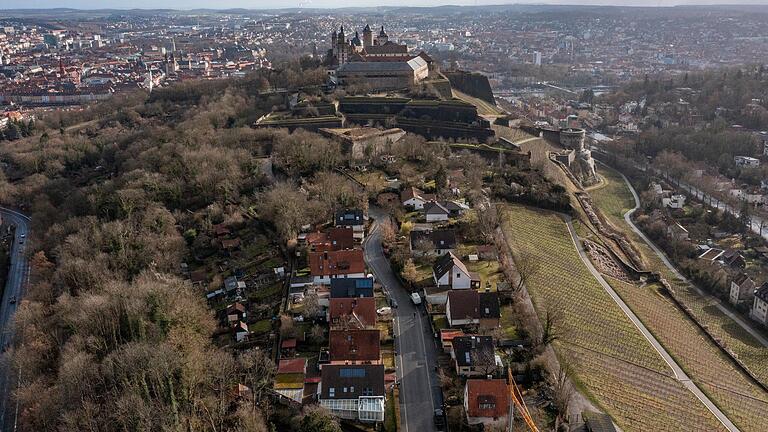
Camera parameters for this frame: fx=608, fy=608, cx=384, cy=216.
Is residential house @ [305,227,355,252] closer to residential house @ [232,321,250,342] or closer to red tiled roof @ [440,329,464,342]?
residential house @ [232,321,250,342]

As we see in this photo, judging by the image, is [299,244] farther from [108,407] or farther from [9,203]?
[9,203]

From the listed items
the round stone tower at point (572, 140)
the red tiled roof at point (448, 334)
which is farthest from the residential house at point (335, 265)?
the round stone tower at point (572, 140)

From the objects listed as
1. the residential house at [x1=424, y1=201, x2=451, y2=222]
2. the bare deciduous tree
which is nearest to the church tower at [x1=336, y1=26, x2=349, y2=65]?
the residential house at [x1=424, y1=201, x2=451, y2=222]

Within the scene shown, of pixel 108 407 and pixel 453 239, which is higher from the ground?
pixel 453 239

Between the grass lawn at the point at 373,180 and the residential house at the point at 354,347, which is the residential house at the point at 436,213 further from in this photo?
the residential house at the point at 354,347

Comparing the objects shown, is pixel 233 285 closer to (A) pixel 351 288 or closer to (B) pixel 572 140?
(A) pixel 351 288

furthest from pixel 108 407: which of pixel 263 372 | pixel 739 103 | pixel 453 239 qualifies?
pixel 739 103
